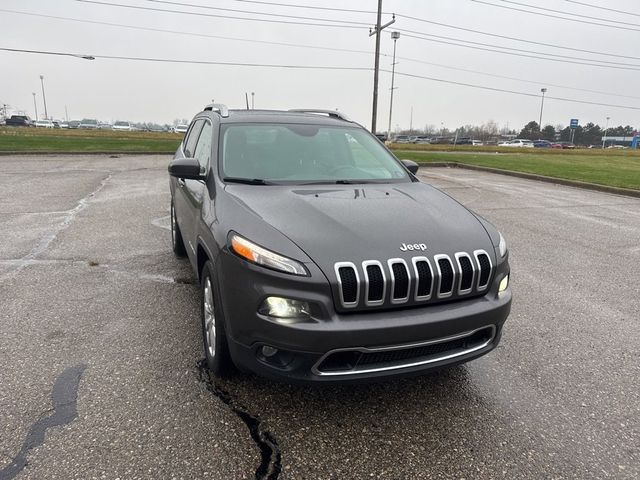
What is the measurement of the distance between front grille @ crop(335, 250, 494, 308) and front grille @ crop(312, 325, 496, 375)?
235mm

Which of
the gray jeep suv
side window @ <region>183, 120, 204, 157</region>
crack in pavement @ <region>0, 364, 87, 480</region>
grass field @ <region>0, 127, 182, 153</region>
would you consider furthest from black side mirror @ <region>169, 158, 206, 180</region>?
grass field @ <region>0, 127, 182, 153</region>

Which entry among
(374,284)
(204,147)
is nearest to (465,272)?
(374,284)

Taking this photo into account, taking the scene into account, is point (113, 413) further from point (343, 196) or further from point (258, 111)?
point (258, 111)

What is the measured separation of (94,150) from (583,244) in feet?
68.1

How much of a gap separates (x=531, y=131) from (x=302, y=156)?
11642cm

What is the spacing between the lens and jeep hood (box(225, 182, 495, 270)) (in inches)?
98.3

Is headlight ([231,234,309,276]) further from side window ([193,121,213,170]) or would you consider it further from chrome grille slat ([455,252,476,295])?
side window ([193,121,213,170])

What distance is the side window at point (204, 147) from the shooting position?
384cm

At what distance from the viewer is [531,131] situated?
10694cm

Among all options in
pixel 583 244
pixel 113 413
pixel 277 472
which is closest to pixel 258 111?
pixel 113 413

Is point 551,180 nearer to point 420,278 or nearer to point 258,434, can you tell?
point 420,278

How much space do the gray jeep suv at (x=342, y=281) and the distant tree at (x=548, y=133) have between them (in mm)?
110492

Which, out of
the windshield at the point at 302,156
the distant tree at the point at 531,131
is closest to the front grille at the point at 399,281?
the windshield at the point at 302,156

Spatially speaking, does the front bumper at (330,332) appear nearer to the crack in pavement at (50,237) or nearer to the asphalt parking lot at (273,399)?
the asphalt parking lot at (273,399)
